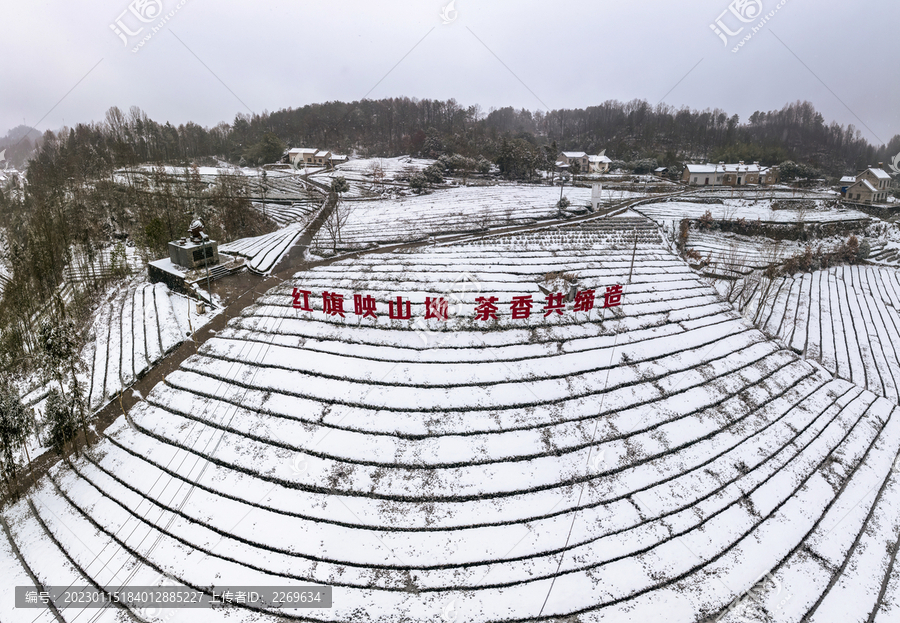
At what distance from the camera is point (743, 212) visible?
147 ft

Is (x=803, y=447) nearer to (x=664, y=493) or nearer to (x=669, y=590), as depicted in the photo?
(x=664, y=493)

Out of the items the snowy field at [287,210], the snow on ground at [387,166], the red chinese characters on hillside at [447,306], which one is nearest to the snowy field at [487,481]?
the red chinese characters on hillside at [447,306]

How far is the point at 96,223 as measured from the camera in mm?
31703

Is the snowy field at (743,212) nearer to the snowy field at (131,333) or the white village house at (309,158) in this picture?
the snowy field at (131,333)

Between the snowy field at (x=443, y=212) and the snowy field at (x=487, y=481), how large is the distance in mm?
13231

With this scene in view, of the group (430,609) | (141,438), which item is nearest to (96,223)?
(141,438)

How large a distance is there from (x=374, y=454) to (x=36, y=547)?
945 centimetres

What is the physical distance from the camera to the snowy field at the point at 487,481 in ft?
34.2

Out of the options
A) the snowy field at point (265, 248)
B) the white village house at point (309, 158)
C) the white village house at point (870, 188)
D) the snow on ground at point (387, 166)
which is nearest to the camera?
the snowy field at point (265, 248)

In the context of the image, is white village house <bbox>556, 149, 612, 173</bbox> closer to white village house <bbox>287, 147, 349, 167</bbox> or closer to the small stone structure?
white village house <bbox>287, 147, 349, 167</bbox>
